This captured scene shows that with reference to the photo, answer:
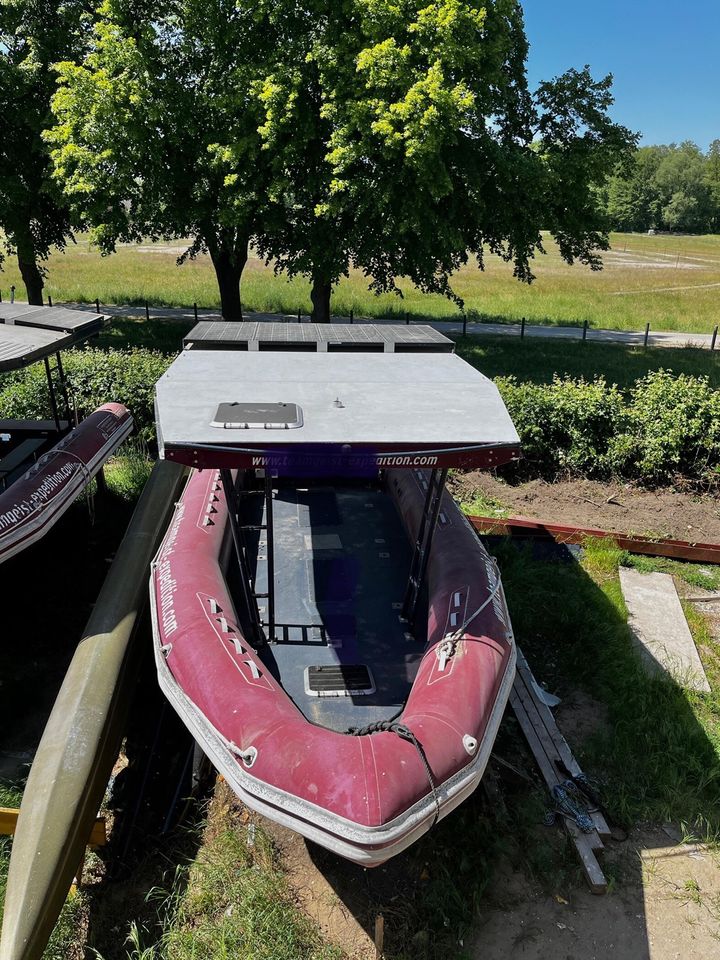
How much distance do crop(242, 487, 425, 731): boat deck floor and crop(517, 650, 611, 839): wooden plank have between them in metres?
1.34

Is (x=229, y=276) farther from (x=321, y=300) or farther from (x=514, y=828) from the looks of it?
(x=514, y=828)

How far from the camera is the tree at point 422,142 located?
12.9m

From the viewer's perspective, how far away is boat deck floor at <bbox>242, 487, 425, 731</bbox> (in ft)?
19.2

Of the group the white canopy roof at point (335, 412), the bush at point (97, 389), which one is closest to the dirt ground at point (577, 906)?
the white canopy roof at point (335, 412)

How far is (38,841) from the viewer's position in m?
4.51

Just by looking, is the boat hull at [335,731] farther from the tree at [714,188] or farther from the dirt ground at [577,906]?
the tree at [714,188]

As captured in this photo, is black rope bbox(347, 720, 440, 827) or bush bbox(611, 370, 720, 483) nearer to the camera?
black rope bbox(347, 720, 440, 827)

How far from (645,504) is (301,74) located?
439 inches

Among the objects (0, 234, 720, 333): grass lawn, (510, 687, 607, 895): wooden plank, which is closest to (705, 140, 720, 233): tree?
(0, 234, 720, 333): grass lawn

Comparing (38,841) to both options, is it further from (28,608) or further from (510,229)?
(510,229)

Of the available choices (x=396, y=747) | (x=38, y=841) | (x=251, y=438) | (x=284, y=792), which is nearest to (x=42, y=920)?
(x=38, y=841)

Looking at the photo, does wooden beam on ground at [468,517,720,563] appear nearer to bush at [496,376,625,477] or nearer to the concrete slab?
the concrete slab

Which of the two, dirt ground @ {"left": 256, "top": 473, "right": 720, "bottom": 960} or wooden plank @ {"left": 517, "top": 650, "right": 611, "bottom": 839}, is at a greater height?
wooden plank @ {"left": 517, "top": 650, "right": 611, "bottom": 839}

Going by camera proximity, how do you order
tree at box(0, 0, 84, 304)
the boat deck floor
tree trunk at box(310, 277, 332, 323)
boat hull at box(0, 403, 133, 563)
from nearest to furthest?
1. the boat deck floor
2. boat hull at box(0, 403, 133, 563)
3. tree at box(0, 0, 84, 304)
4. tree trunk at box(310, 277, 332, 323)
